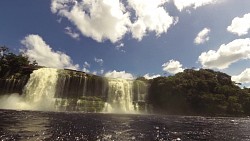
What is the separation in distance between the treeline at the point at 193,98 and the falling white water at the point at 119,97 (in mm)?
9357

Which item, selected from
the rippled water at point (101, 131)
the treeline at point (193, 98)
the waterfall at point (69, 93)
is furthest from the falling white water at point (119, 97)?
the rippled water at point (101, 131)

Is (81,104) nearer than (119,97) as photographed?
Yes

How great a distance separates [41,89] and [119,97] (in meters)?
22.8

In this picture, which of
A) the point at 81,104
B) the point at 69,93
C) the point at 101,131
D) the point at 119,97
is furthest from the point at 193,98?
the point at 101,131

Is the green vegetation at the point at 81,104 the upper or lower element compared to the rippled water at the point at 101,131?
upper

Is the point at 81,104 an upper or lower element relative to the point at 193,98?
lower

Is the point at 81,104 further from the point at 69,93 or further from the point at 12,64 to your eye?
the point at 12,64

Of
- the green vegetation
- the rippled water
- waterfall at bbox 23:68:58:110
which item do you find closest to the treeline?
the green vegetation

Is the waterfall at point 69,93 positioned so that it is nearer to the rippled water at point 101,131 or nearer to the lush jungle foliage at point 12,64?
the lush jungle foliage at point 12,64

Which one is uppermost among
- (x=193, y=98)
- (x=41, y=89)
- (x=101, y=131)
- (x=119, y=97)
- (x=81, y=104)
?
(x=193, y=98)

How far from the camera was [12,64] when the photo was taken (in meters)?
85.6

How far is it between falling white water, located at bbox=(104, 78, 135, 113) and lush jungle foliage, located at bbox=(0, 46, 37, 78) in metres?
26.0

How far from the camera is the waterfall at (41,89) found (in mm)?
72500

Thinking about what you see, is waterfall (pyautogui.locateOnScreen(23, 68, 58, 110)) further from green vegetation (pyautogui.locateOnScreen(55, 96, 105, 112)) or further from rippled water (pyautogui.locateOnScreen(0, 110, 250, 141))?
rippled water (pyautogui.locateOnScreen(0, 110, 250, 141))
